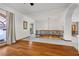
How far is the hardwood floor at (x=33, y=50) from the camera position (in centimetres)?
303

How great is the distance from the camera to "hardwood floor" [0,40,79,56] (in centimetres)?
303

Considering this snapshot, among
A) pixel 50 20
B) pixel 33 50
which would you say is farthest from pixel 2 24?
pixel 50 20

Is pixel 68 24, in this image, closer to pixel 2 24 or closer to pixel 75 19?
pixel 75 19

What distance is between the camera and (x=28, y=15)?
4141mm

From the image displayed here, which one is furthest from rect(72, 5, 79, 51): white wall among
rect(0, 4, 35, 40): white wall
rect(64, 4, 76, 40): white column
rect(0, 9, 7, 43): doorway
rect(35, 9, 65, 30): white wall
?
rect(0, 9, 7, 43): doorway

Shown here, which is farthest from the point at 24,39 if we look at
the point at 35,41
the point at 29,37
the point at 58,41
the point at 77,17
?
the point at 77,17

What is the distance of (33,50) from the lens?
3.47m

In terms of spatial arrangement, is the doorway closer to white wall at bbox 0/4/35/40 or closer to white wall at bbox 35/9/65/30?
white wall at bbox 0/4/35/40

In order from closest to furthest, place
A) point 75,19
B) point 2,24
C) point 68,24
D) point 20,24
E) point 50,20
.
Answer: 1. point 2,24
2. point 20,24
3. point 50,20
4. point 68,24
5. point 75,19

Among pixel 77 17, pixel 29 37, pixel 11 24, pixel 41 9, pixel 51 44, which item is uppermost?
pixel 41 9

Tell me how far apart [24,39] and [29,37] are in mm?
275

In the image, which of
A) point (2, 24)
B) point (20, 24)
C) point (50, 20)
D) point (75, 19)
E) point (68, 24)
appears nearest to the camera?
point (2, 24)

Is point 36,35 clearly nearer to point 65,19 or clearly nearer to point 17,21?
point 17,21

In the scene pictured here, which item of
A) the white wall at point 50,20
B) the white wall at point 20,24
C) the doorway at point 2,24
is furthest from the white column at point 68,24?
the doorway at point 2,24
